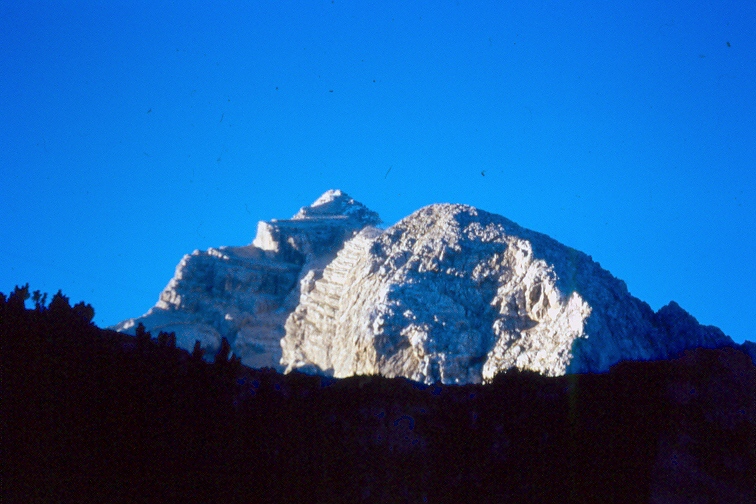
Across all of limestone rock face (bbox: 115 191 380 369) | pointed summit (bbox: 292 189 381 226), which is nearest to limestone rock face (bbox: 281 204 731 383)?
limestone rock face (bbox: 115 191 380 369)

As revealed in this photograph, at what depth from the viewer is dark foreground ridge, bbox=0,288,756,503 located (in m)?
8.70

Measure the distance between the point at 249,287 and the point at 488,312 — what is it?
1654 inches

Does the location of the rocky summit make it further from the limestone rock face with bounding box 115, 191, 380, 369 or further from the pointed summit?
the pointed summit

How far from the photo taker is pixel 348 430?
938cm

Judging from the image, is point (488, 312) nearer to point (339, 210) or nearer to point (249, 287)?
point (249, 287)

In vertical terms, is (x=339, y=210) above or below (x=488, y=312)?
above

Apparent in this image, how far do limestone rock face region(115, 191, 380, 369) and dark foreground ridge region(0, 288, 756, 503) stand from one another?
160ft

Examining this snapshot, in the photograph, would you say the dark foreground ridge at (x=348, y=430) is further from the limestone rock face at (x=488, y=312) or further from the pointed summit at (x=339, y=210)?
the pointed summit at (x=339, y=210)

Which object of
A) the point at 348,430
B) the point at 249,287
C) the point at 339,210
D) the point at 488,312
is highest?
the point at 339,210

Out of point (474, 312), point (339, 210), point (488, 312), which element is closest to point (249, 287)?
point (339, 210)

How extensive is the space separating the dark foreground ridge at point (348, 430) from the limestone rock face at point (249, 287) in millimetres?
48920

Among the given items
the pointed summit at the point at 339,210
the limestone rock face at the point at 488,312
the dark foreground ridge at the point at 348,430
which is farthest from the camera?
the pointed summit at the point at 339,210

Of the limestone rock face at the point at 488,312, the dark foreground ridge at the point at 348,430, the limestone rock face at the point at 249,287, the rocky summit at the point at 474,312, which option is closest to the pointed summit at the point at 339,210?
the limestone rock face at the point at 249,287

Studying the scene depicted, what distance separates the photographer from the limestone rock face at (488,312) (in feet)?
88.8
